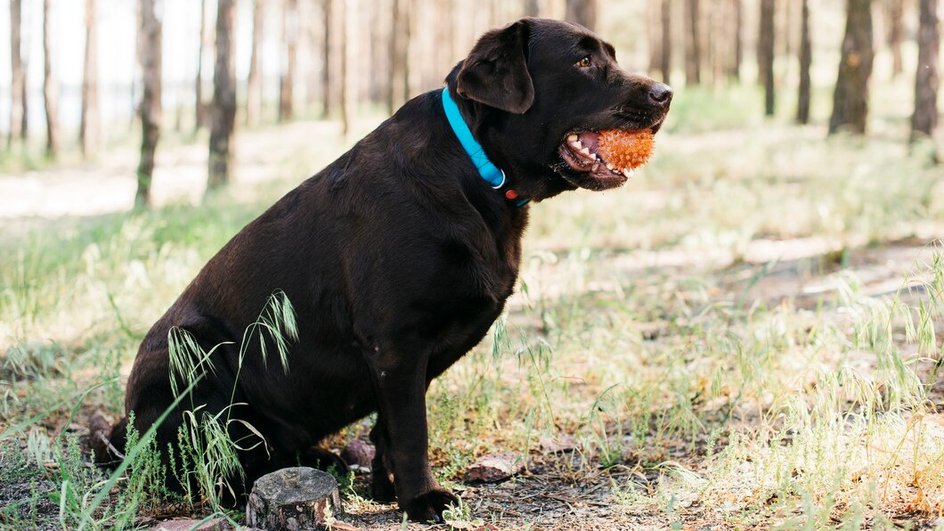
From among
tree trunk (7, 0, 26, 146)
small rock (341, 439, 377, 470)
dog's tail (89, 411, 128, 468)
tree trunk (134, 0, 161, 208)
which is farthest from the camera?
tree trunk (7, 0, 26, 146)

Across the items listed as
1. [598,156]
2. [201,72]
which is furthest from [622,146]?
[201,72]

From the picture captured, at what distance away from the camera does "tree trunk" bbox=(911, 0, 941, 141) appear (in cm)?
1223

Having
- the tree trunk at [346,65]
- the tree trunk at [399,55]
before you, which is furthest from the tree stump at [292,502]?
the tree trunk at [399,55]

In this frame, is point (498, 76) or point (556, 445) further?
point (556, 445)

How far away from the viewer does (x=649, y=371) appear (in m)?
4.89

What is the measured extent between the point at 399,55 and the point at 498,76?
25.5 meters

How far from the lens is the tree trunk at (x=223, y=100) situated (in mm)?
13219

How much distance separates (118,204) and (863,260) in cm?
1131

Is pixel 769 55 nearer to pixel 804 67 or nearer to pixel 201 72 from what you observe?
pixel 804 67

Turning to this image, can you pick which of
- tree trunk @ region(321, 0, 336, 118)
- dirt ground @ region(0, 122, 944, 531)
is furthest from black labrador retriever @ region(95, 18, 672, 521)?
tree trunk @ region(321, 0, 336, 118)

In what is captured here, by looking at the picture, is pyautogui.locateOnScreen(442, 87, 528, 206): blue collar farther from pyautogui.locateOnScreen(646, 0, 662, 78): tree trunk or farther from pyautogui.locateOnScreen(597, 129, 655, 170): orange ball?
pyautogui.locateOnScreen(646, 0, 662, 78): tree trunk

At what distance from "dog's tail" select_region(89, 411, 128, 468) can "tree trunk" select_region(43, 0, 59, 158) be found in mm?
20283

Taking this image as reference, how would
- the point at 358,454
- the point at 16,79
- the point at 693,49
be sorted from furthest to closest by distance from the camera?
the point at 693,49
the point at 16,79
the point at 358,454

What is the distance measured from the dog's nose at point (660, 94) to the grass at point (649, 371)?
3.33 feet
